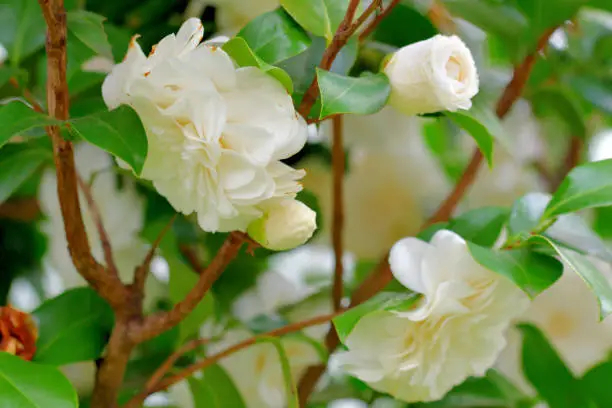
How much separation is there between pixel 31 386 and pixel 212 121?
18 cm

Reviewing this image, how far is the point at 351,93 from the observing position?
425 mm

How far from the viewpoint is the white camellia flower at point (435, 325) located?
0.46 meters

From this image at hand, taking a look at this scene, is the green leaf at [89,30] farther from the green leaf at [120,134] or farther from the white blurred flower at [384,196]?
the white blurred flower at [384,196]

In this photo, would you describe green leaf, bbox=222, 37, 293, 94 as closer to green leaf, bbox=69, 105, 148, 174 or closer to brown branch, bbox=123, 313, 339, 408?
green leaf, bbox=69, 105, 148, 174

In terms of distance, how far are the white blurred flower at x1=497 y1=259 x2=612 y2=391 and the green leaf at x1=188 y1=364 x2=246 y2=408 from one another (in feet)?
0.94

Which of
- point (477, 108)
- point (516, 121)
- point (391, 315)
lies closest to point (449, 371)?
point (391, 315)

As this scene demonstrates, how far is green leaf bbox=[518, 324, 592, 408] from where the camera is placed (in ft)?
2.28

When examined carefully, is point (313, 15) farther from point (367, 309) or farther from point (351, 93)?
point (367, 309)

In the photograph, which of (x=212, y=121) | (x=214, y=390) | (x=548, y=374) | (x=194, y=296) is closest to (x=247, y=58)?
(x=212, y=121)

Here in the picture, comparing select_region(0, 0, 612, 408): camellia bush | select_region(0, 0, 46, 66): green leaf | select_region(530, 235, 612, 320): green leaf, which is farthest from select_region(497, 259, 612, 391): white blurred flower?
select_region(0, 0, 46, 66): green leaf

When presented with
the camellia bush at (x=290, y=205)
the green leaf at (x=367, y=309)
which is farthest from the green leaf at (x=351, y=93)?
the green leaf at (x=367, y=309)

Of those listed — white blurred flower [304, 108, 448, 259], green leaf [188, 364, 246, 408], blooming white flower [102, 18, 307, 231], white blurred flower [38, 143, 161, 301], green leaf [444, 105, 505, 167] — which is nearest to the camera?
blooming white flower [102, 18, 307, 231]

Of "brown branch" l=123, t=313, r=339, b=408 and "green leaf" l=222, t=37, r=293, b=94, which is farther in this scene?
"brown branch" l=123, t=313, r=339, b=408

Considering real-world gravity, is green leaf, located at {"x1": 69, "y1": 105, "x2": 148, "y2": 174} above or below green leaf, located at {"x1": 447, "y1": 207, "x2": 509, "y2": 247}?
above
